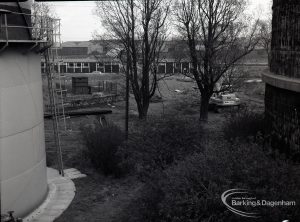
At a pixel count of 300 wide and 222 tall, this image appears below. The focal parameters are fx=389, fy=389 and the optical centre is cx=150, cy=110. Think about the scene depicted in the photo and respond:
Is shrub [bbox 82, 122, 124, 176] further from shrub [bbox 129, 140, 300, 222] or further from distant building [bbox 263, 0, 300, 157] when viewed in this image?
distant building [bbox 263, 0, 300, 157]

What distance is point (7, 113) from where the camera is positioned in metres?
10.6

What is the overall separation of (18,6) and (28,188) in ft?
17.8

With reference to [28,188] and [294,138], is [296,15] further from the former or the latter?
[28,188]

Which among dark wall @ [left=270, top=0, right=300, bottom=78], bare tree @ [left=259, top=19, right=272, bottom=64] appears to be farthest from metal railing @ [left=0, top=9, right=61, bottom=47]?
bare tree @ [left=259, top=19, right=272, bottom=64]

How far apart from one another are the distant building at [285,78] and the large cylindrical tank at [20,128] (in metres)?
8.26

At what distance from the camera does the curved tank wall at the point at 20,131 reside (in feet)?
34.7

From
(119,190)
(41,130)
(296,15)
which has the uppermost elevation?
(296,15)

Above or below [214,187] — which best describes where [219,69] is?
above

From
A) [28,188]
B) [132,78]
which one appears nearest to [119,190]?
[28,188]

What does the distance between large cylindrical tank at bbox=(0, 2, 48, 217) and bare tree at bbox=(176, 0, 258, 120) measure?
16.5 meters

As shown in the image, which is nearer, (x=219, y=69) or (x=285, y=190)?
(x=285, y=190)

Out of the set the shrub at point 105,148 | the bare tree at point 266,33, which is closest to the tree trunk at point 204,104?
the shrub at point 105,148

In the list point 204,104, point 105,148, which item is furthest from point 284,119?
point 204,104

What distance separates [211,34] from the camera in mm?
26984
